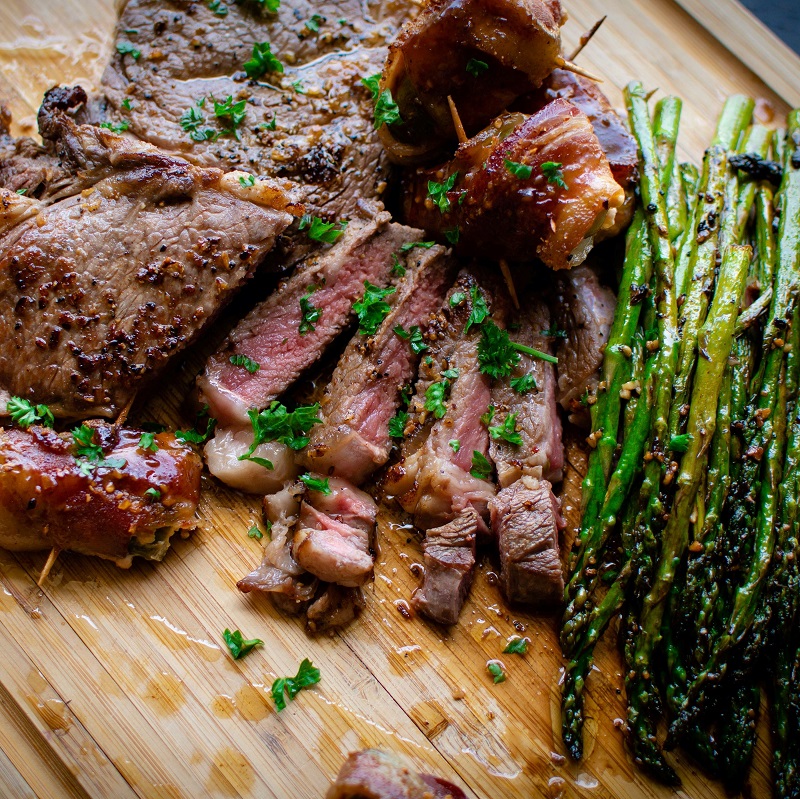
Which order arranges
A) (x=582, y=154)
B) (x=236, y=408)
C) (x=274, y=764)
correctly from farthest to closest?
(x=236, y=408), (x=582, y=154), (x=274, y=764)

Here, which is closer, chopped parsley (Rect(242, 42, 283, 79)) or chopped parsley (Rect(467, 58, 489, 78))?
chopped parsley (Rect(467, 58, 489, 78))

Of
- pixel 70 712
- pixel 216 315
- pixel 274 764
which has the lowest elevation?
pixel 70 712

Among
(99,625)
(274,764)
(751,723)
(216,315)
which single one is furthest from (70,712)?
(751,723)

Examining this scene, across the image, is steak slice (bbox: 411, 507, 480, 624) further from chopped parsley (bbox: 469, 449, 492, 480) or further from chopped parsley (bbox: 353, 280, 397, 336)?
chopped parsley (bbox: 353, 280, 397, 336)

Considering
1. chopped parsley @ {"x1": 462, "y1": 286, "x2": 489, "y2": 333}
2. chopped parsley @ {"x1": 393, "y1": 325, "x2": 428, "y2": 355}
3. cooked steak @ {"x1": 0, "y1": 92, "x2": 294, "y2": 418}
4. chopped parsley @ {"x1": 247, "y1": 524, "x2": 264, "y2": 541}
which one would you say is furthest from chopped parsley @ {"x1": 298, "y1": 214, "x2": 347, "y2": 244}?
chopped parsley @ {"x1": 247, "y1": 524, "x2": 264, "y2": 541}

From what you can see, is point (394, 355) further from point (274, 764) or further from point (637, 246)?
point (274, 764)

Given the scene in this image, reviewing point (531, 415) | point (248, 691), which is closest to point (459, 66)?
point (531, 415)
